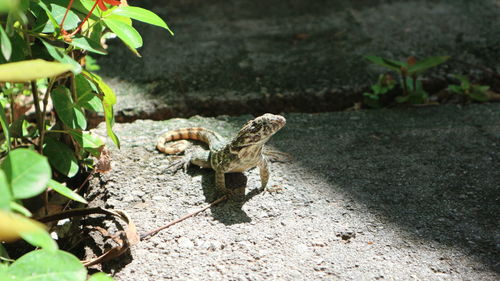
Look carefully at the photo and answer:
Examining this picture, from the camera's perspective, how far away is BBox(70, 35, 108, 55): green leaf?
74.9 inches

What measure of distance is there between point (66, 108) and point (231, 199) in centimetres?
87

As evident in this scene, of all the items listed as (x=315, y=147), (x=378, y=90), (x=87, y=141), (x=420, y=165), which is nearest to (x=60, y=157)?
(x=87, y=141)

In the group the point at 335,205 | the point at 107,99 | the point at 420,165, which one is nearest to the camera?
the point at 107,99

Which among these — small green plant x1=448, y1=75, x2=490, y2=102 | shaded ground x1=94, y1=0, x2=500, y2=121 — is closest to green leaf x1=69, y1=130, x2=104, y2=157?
shaded ground x1=94, y1=0, x2=500, y2=121

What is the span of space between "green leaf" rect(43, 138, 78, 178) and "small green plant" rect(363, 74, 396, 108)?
2004 millimetres

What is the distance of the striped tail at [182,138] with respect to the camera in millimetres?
2967

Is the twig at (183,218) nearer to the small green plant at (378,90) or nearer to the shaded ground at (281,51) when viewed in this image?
the shaded ground at (281,51)

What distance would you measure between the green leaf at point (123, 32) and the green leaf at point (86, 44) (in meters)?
0.09

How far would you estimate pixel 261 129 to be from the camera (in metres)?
2.55

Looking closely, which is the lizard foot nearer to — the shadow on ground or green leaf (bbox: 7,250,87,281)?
the shadow on ground

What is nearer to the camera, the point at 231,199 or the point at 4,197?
the point at 4,197

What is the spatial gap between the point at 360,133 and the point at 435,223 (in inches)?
36.4

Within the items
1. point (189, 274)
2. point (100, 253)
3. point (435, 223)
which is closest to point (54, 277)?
point (189, 274)

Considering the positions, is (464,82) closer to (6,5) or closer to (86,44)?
(86,44)
